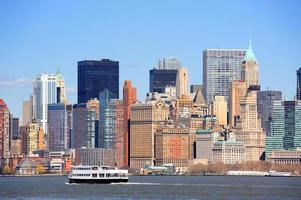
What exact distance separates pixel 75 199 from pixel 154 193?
20313mm

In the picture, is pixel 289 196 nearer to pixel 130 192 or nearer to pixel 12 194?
pixel 130 192

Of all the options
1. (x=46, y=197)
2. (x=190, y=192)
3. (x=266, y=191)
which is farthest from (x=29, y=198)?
(x=266, y=191)

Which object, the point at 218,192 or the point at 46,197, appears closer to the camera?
the point at 46,197

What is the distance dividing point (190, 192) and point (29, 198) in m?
26.3

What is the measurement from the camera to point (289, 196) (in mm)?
153750

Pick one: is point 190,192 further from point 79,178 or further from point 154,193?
point 79,178

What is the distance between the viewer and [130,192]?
163m

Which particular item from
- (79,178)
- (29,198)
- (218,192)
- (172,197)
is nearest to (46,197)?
(29,198)

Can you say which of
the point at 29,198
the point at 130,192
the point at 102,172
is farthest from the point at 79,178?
the point at 29,198

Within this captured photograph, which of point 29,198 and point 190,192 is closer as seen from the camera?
point 29,198

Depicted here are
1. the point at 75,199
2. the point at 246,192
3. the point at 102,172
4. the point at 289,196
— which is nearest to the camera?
the point at 75,199

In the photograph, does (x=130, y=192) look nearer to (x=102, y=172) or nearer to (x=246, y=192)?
(x=246, y=192)

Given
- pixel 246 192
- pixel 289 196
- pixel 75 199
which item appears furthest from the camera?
pixel 246 192

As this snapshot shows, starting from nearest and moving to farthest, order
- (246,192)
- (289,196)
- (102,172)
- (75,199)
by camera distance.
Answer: (75,199), (289,196), (246,192), (102,172)
